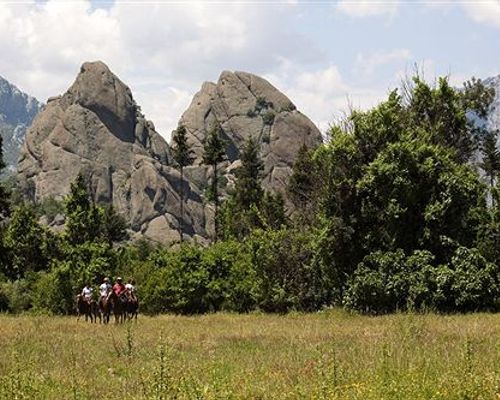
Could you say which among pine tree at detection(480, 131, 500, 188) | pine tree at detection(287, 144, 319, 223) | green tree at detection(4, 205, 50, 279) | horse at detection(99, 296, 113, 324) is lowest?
horse at detection(99, 296, 113, 324)

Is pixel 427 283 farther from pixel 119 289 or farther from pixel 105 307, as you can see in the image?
pixel 105 307

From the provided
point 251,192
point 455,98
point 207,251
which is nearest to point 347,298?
point 207,251

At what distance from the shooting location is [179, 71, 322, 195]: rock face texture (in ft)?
543

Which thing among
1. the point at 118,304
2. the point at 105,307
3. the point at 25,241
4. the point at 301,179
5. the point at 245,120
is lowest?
the point at 105,307

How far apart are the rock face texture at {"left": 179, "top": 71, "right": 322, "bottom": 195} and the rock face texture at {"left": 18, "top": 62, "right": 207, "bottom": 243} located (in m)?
13.4

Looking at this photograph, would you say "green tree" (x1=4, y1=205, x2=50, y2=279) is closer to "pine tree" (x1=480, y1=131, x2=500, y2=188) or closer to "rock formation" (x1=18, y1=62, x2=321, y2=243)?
"pine tree" (x1=480, y1=131, x2=500, y2=188)

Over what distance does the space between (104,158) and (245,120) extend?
39.5m

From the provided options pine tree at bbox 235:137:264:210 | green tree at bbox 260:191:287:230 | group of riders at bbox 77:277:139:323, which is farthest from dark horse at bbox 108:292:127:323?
pine tree at bbox 235:137:264:210

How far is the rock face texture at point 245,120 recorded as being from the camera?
→ 165625 millimetres

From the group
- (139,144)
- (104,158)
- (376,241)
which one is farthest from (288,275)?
(139,144)

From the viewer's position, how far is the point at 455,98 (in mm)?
44500

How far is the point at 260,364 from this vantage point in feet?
46.7

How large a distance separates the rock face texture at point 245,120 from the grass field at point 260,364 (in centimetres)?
13982

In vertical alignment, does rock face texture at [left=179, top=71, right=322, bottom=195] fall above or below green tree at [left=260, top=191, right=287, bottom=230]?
above
